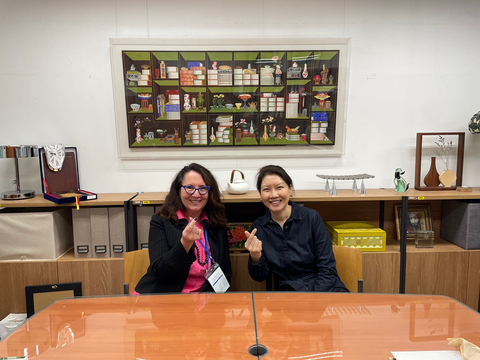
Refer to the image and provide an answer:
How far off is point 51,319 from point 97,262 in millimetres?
1055

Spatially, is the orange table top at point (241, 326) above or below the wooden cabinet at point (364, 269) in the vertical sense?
above

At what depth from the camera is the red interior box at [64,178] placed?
2467 mm

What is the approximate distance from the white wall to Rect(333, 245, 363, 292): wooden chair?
0.86 meters

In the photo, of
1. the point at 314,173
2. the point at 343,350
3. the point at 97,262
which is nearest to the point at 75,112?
the point at 97,262

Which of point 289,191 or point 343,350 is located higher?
point 289,191

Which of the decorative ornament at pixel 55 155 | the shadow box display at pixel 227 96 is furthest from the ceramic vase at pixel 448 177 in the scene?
the decorative ornament at pixel 55 155

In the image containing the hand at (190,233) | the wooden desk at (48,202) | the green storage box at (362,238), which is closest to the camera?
the hand at (190,233)

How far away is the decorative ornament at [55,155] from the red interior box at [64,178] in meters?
0.03

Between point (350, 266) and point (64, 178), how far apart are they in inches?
86.2

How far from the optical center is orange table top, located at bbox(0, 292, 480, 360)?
1.14 metres

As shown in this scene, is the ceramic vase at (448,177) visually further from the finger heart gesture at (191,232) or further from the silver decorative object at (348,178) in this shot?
the finger heart gesture at (191,232)

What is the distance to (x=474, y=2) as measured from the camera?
2658 mm

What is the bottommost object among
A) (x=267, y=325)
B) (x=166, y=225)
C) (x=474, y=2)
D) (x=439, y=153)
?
(x=267, y=325)

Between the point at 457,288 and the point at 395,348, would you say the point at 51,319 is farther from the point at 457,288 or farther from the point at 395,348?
the point at 457,288
